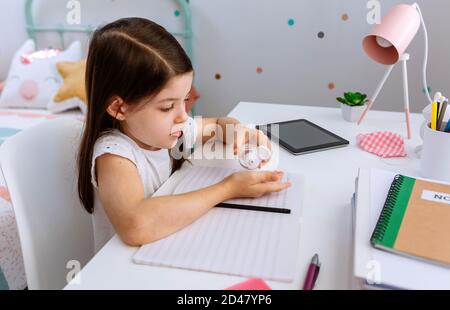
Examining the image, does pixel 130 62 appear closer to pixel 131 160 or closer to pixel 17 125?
pixel 131 160

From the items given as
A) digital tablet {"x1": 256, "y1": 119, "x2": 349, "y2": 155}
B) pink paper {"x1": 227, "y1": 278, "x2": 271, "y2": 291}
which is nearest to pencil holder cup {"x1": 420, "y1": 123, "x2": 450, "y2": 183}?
digital tablet {"x1": 256, "y1": 119, "x2": 349, "y2": 155}

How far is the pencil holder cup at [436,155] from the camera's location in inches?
32.0

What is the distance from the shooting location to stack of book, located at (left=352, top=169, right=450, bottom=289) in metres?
0.51

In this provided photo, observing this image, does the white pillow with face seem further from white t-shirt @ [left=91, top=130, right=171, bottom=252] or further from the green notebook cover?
the green notebook cover

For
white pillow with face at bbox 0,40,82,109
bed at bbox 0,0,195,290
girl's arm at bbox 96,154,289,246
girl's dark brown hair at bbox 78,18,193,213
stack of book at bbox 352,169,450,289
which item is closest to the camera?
stack of book at bbox 352,169,450,289

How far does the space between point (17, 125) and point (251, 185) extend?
154 cm

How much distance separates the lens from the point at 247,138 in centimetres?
102

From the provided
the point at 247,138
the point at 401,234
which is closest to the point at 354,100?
the point at 247,138

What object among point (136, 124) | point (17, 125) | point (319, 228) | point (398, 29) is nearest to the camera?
point (319, 228)

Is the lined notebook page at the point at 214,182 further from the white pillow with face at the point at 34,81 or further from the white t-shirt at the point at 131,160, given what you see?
the white pillow with face at the point at 34,81

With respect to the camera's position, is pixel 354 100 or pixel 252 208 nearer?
pixel 252 208

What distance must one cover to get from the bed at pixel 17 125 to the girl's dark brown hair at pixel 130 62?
473 millimetres

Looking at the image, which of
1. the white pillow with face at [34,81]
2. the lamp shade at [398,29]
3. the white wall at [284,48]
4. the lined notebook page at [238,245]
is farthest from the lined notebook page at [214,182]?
the white pillow with face at [34,81]
